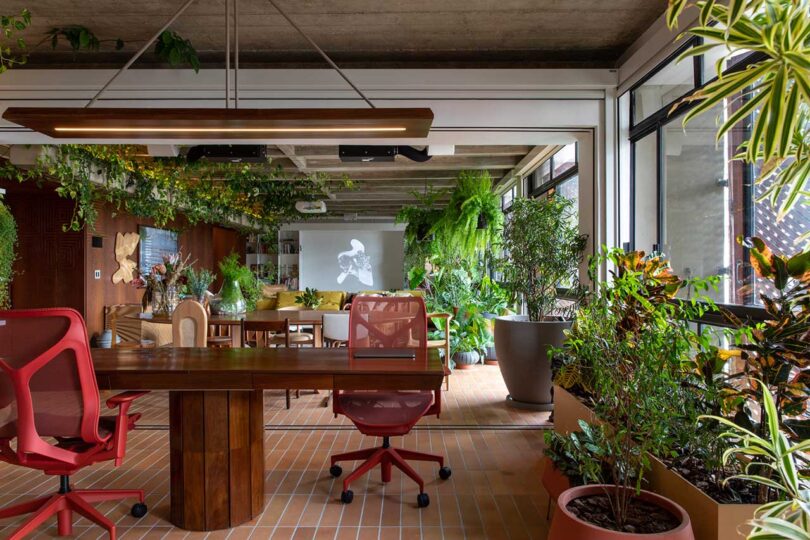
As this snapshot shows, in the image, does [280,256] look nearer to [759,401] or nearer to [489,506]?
[489,506]

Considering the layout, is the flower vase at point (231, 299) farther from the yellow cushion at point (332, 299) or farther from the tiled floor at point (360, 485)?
the yellow cushion at point (332, 299)

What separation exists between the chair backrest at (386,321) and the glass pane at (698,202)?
5.39 feet

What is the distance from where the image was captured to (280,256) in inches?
538

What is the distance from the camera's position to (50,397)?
225cm

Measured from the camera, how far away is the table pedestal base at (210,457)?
2.57 metres

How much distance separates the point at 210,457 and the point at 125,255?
6607mm

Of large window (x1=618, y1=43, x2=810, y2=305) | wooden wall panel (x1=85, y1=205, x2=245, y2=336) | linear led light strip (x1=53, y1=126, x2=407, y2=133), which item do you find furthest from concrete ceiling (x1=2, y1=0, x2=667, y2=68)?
wooden wall panel (x1=85, y1=205, x2=245, y2=336)

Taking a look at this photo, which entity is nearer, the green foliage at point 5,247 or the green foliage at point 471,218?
the green foliage at point 5,247

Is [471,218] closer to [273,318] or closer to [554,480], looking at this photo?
[273,318]

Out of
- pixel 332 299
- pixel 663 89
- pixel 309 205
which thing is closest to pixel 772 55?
pixel 663 89

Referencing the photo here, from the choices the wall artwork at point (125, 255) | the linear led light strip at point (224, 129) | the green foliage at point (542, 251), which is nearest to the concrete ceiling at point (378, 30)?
the linear led light strip at point (224, 129)

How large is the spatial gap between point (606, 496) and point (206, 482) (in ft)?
5.72

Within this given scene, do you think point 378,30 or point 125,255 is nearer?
point 378,30

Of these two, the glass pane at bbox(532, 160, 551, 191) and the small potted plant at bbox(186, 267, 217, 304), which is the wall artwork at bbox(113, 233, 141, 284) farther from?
the glass pane at bbox(532, 160, 551, 191)
